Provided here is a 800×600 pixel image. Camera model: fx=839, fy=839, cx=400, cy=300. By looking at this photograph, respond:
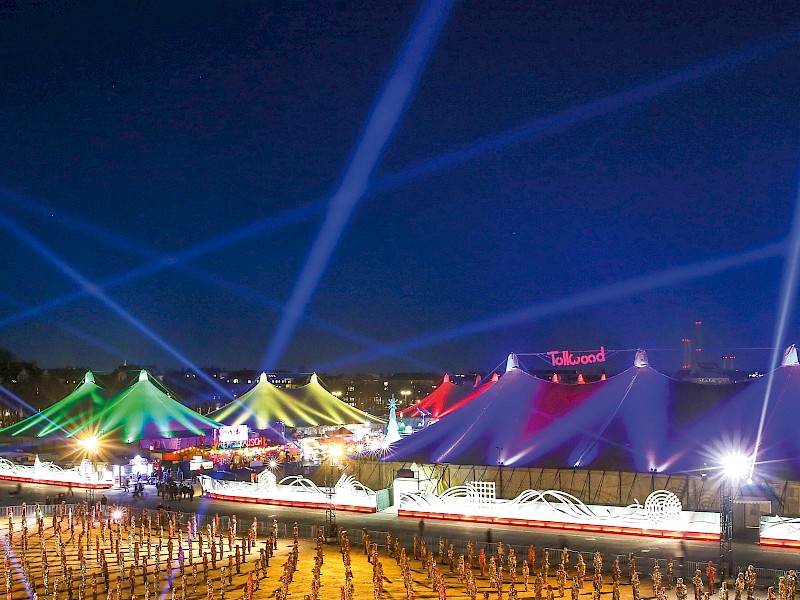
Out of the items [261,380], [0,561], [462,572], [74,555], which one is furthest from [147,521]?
[261,380]

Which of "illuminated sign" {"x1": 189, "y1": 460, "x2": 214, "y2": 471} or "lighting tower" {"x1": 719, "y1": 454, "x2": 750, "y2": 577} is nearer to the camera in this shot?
"lighting tower" {"x1": 719, "y1": 454, "x2": 750, "y2": 577}

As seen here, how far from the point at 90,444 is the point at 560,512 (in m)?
19.4

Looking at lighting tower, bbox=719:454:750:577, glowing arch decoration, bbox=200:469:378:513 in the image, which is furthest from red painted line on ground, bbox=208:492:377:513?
lighting tower, bbox=719:454:750:577

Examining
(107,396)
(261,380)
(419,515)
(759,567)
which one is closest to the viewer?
(759,567)

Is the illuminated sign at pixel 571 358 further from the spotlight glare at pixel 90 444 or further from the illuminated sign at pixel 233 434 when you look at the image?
the spotlight glare at pixel 90 444

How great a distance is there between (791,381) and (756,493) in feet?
12.9

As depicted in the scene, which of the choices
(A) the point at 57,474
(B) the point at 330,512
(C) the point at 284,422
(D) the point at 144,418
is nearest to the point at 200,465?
(D) the point at 144,418

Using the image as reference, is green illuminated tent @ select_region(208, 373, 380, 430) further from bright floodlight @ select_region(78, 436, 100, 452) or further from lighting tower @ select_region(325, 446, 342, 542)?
lighting tower @ select_region(325, 446, 342, 542)

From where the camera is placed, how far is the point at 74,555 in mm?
19172

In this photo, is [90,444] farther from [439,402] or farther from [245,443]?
[439,402]

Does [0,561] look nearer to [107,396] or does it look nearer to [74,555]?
[74,555]

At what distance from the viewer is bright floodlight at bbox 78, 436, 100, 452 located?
1241 inches

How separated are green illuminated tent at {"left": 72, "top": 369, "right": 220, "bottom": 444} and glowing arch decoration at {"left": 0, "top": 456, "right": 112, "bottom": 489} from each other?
2303mm

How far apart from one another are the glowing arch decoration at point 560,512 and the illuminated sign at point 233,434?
15.4 meters
